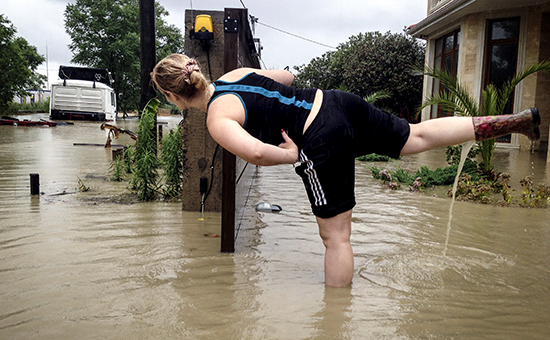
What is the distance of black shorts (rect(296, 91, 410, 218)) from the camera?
8.80 ft

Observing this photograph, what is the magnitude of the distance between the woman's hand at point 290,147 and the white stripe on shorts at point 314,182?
140mm

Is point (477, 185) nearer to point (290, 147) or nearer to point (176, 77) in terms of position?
point (290, 147)

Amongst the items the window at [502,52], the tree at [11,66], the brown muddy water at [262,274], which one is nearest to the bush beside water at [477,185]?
the brown muddy water at [262,274]

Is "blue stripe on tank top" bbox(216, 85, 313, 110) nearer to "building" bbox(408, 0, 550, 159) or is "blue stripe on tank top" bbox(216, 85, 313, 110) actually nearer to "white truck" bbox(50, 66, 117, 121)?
"building" bbox(408, 0, 550, 159)

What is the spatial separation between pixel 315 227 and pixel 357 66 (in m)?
18.5

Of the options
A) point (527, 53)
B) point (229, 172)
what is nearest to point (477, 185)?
point (229, 172)

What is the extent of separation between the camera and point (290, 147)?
2580 mm

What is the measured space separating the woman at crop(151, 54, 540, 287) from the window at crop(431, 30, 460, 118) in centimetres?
1355

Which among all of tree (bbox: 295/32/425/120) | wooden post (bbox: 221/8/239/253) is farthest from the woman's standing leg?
tree (bbox: 295/32/425/120)

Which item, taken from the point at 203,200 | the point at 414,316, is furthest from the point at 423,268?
the point at 203,200

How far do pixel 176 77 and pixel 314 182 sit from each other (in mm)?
1045

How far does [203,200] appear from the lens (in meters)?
5.11

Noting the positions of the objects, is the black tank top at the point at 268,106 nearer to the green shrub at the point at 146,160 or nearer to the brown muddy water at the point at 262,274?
the brown muddy water at the point at 262,274

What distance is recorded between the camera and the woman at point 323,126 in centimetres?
266
